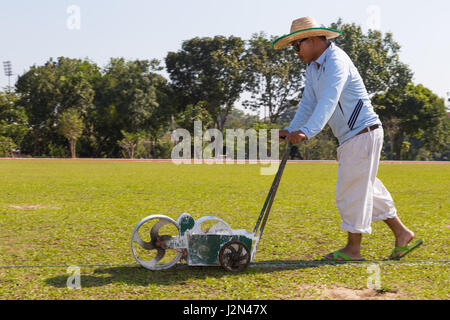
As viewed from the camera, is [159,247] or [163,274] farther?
[159,247]

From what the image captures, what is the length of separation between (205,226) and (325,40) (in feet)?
6.06

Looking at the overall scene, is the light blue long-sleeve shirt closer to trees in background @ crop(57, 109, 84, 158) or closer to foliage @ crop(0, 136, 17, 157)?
foliage @ crop(0, 136, 17, 157)

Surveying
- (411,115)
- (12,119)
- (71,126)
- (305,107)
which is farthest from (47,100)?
(305,107)

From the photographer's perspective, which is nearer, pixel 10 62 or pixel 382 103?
pixel 382 103

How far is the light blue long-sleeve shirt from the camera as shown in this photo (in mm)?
3750

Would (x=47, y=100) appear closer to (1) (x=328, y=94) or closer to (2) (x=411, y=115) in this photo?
(2) (x=411, y=115)

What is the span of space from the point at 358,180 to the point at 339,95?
71 cm

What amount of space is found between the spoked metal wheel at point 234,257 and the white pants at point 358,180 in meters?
0.97

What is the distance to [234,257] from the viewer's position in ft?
11.6

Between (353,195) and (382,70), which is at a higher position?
(382,70)

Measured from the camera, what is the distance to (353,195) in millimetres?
3891
